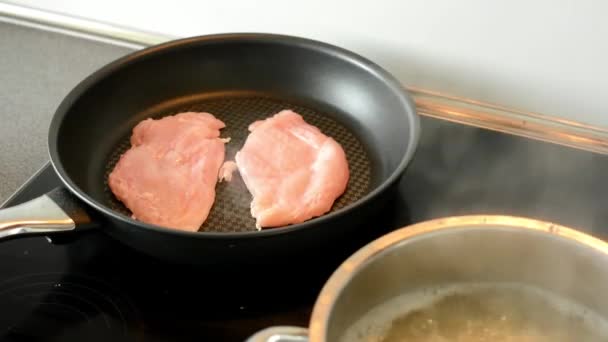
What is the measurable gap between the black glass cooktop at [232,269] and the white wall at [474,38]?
0.08 meters

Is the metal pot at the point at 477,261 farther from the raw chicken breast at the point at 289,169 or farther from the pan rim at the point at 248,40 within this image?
the raw chicken breast at the point at 289,169

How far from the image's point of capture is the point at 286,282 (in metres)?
0.81

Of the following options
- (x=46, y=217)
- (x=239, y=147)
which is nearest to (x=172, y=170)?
(x=239, y=147)

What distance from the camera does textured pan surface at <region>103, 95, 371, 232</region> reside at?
0.89 m

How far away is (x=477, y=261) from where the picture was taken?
0.64 metres

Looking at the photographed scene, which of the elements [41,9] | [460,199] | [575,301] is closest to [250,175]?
[460,199]

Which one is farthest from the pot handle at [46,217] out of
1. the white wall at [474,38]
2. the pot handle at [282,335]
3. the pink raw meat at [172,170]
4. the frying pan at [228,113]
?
the white wall at [474,38]

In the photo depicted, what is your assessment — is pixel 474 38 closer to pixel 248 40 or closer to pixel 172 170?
pixel 248 40

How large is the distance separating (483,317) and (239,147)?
1.55 feet

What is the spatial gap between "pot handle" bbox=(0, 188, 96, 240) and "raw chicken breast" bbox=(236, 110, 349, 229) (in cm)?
21

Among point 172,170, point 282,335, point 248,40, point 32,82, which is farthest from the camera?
point 32,82

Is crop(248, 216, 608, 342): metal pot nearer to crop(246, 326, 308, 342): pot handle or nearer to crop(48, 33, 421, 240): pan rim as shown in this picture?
crop(246, 326, 308, 342): pot handle

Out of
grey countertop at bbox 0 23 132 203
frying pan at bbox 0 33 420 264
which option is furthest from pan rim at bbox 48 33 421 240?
grey countertop at bbox 0 23 132 203

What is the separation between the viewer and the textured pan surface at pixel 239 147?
0.89m
